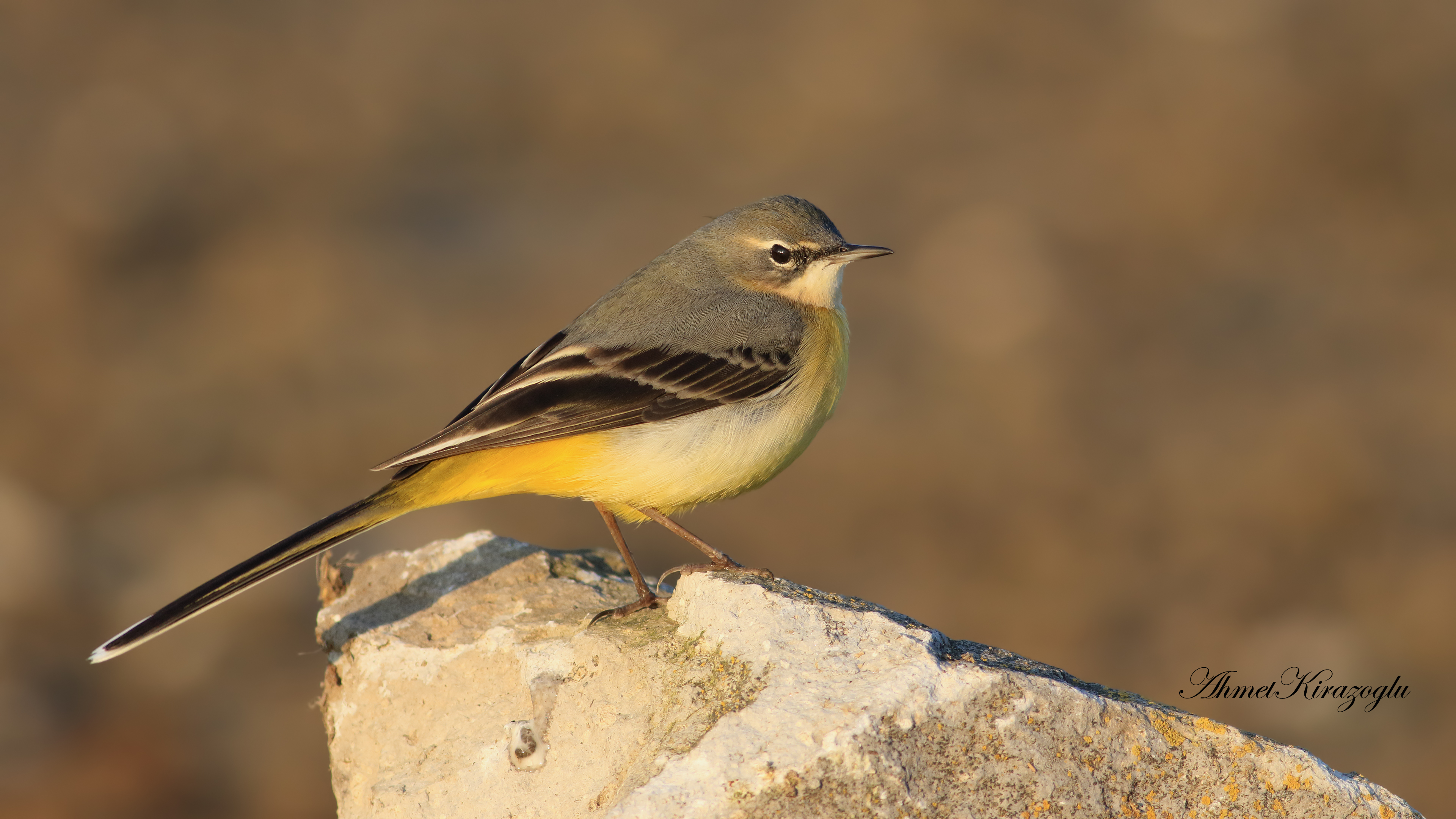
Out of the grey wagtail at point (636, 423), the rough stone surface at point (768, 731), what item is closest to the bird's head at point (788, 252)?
the grey wagtail at point (636, 423)

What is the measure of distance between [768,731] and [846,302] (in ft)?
41.9

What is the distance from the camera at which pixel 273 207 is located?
18.7m

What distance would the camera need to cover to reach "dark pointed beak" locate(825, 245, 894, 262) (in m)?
7.23

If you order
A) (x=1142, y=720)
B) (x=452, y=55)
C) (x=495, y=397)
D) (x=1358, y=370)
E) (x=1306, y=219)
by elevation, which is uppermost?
(x=452, y=55)

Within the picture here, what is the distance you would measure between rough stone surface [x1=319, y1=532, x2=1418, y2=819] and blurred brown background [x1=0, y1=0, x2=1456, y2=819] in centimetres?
649

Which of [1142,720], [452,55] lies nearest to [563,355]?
[1142,720]

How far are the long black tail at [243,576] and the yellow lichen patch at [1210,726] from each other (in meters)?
3.67

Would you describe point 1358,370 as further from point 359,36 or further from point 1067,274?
point 359,36

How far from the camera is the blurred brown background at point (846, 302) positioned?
12.4 metres

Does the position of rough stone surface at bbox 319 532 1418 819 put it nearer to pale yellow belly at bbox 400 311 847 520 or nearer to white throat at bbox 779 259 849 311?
pale yellow belly at bbox 400 311 847 520

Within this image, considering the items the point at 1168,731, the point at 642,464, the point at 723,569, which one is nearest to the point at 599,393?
the point at 642,464

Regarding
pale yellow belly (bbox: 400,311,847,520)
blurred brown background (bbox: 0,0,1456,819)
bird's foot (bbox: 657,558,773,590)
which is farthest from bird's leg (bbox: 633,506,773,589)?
blurred brown background (bbox: 0,0,1456,819)

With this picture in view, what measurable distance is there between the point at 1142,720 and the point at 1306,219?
635 inches

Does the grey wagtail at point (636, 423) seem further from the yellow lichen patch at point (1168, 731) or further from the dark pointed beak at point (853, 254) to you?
the yellow lichen patch at point (1168, 731)
